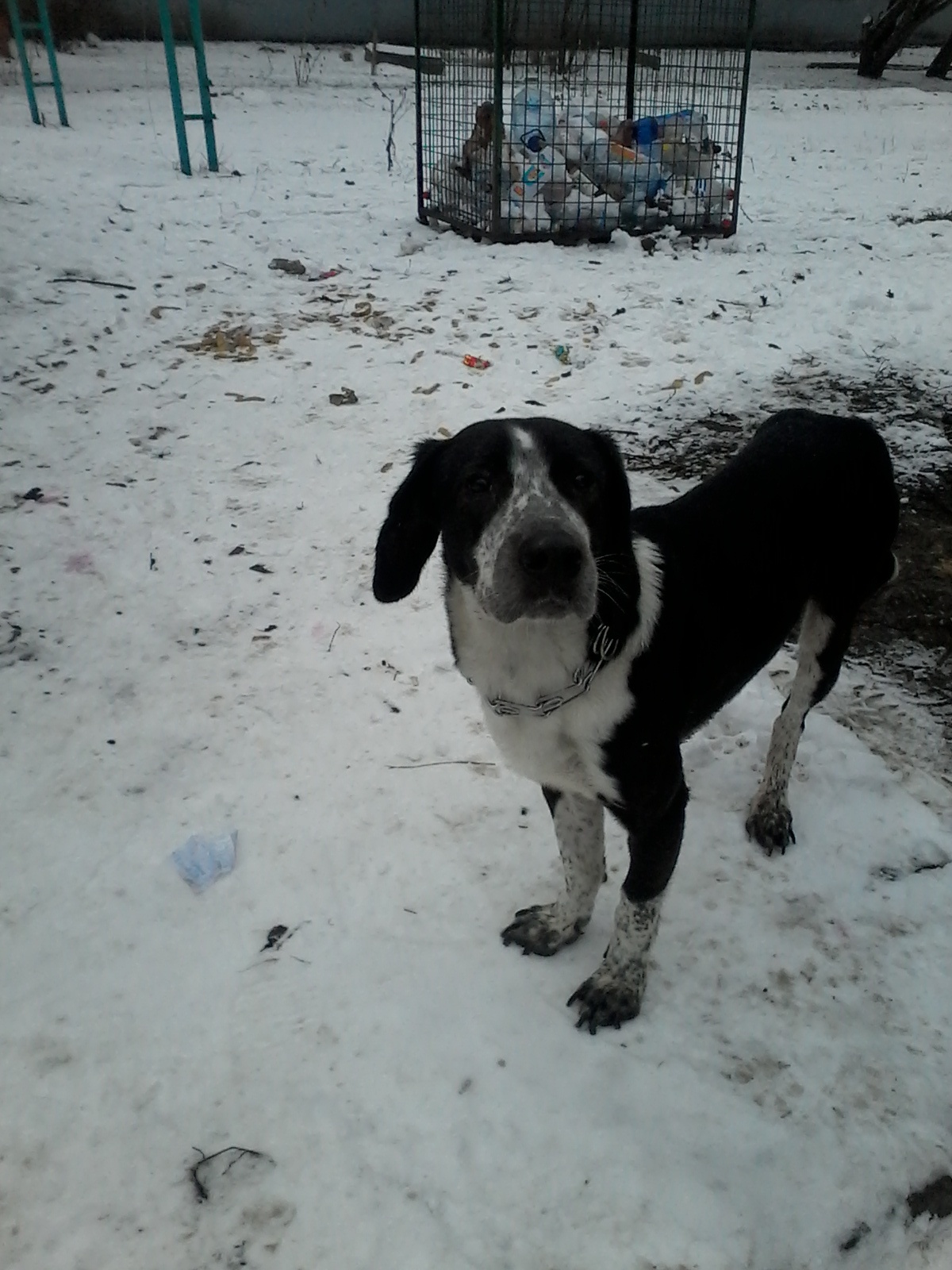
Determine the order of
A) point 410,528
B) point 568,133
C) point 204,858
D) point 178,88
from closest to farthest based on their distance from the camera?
1. point 410,528
2. point 204,858
3. point 568,133
4. point 178,88

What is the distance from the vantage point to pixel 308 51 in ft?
64.4

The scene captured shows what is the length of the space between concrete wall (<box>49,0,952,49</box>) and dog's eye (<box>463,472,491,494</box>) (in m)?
20.3

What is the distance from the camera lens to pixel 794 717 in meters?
2.73

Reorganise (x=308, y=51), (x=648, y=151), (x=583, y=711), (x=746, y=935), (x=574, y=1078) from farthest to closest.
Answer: (x=308, y=51) → (x=648, y=151) → (x=746, y=935) → (x=574, y=1078) → (x=583, y=711)

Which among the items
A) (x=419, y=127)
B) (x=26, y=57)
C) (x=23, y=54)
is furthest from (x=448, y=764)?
(x=26, y=57)

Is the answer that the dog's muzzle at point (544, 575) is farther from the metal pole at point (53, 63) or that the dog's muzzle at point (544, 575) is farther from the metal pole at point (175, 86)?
the metal pole at point (53, 63)

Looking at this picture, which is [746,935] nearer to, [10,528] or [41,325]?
[10,528]

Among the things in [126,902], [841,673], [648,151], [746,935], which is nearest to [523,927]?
[746,935]

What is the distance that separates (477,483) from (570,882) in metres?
1.11

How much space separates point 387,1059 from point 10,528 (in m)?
3.15

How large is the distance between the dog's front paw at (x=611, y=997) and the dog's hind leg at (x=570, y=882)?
19 cm

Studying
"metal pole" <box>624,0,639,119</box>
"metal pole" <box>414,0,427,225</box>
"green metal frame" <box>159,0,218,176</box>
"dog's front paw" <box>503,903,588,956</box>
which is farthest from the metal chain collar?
"green metal frame" <box>159,0,218,176</box>

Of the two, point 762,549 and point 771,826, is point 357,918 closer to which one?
point 771,826

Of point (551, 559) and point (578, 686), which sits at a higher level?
point (551, 559)
